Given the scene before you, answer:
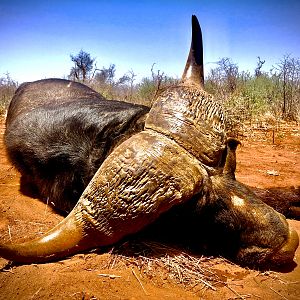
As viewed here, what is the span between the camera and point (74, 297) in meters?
1.83

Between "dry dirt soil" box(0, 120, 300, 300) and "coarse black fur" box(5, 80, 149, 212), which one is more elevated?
"coarse black fur" box(5, 80, 149, 212)

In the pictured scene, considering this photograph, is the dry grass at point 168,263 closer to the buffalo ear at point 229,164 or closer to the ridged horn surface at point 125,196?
the ridged horn surface at point 125,196

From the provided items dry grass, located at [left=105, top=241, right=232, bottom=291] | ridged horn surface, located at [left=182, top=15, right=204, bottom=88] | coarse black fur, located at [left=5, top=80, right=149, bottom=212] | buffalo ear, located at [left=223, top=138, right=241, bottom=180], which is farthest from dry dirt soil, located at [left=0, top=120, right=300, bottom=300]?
ridged horn surface, located at [left=182, top=15, right=204, bottom=88]

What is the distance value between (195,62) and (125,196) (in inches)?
52.3

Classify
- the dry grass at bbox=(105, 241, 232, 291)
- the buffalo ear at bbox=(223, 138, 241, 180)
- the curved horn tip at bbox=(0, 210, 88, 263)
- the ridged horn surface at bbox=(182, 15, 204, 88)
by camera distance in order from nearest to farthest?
the curved horn tip at bbox=(0, 210, 88, 263), the dry grass at bbox=(105, 241, 232, 291), the buffalo ear at bbox=(223, 138, 241, 180), the ridged horn surface at bbox=(182, 15, 204, 88)

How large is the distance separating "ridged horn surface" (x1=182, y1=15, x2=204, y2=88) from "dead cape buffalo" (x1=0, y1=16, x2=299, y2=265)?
0.14m

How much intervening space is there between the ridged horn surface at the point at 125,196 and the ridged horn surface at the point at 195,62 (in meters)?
0.73

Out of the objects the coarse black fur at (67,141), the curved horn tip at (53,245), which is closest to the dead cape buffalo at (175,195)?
the curved horn tip at (53,245)

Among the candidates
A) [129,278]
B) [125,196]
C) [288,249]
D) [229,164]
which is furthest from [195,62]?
[129,278]

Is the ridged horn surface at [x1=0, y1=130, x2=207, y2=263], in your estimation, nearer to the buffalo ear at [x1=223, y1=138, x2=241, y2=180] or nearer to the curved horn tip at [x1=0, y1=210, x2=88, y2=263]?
the curved horn tip at [x1=0, y1=210, x2=88, y2=263]

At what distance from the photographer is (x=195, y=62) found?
2.59 metres

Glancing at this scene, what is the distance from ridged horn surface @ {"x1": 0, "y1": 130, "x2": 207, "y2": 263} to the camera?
189 cm

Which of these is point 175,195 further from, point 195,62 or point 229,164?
point 195,62

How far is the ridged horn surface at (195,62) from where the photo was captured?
A: 2.48 meters
